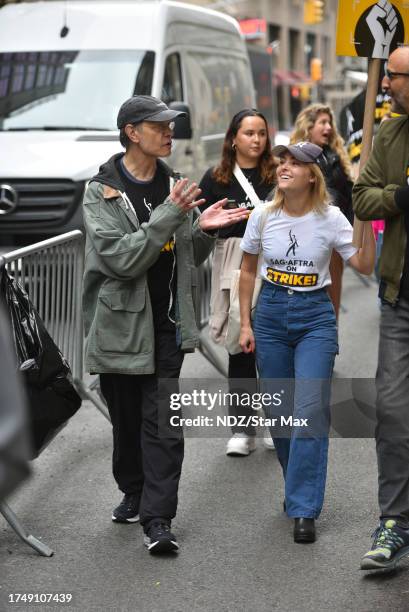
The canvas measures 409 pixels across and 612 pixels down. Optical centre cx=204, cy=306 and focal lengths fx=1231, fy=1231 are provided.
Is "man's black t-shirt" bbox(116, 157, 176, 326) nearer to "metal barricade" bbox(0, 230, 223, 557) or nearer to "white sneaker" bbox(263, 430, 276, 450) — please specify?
"metal barricade" bbox(0, 230, 223, 557)

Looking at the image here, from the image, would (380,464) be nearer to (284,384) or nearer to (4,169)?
(284,384)

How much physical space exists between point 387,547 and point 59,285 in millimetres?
2498

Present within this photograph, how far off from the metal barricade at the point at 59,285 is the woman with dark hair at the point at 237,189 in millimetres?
764

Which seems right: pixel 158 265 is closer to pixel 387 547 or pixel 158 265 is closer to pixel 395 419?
pixel 395 419

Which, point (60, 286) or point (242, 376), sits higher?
point (60, 286)

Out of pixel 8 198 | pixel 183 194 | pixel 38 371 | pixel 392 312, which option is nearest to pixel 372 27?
pixel 183 194

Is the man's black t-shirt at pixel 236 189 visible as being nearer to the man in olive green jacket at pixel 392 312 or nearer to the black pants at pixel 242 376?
the black pants at pixel 242 376

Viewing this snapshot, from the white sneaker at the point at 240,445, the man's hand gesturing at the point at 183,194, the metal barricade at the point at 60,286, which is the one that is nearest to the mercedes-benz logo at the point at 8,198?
the metal barricade at the point at 60,286

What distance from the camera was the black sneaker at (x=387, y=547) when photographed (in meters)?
4.78

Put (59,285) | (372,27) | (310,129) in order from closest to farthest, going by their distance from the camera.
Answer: (372,27)
(59,285)
(310,129)

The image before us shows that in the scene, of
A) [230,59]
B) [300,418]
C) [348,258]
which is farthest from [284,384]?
[230,59]

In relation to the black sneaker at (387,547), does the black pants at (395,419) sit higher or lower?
higher

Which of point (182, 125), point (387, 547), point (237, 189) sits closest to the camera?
point (387, 547)

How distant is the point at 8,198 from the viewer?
10.7 meters
